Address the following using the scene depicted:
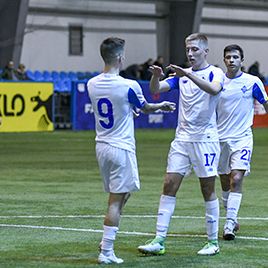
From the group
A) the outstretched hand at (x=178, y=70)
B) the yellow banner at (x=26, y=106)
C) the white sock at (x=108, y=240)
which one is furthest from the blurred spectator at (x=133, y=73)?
the white sock at (x=108, y=240)

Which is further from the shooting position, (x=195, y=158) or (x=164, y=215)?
(x=195, y=158)

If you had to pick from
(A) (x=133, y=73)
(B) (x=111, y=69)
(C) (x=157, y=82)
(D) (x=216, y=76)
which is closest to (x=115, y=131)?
(B) (x=111, y=69)

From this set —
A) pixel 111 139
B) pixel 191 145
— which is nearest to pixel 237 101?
pixel 191 145

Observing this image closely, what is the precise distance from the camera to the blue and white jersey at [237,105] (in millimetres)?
12523

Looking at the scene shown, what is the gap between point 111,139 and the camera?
10125 millimetres

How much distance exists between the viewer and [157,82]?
10797 mm

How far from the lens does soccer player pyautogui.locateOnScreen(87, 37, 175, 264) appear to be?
32.9 ft

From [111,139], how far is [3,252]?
1580 millimetres

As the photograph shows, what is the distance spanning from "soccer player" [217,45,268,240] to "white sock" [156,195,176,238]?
1620 mm

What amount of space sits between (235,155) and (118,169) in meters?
2.67

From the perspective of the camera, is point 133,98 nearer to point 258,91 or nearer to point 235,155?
point 235,155

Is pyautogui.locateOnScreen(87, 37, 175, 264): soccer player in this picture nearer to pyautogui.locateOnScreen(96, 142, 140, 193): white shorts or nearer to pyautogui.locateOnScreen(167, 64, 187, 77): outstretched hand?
pyautogui.locateOnScreen(96, 142, 140, 193): white shorts

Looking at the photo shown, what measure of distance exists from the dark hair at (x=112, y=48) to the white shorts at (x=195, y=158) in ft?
4.82

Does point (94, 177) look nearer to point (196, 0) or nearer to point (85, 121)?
point (85, 121)
